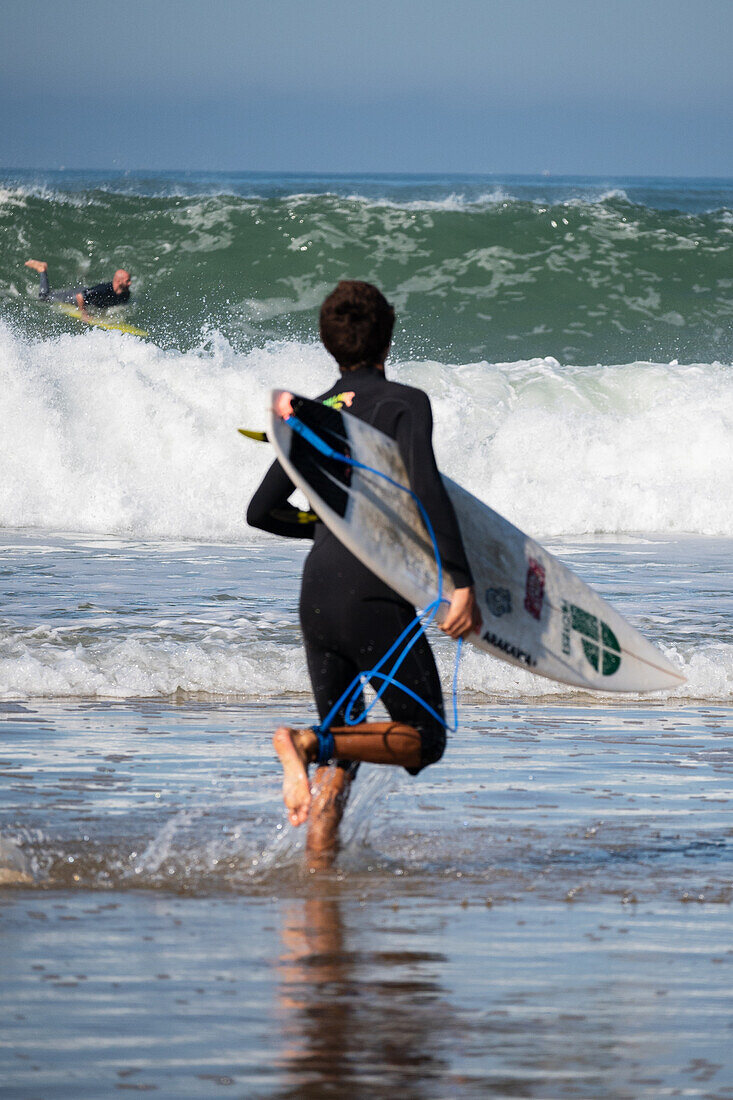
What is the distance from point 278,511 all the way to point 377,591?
40 centimetres

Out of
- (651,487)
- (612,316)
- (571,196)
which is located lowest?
(651,487)

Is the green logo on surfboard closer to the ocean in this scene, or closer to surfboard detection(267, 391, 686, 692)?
surfboard detection(267, 391, 686, 692)

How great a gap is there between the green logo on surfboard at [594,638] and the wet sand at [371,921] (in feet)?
1.70

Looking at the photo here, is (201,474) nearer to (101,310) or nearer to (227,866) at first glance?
(101,310)

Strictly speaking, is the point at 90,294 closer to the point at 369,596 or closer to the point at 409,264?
the point at 409,264

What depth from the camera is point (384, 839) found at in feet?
14.9

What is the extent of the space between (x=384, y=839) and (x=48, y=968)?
1458 mm

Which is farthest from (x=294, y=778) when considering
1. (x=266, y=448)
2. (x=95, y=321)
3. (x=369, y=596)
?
(x=95, y=321)

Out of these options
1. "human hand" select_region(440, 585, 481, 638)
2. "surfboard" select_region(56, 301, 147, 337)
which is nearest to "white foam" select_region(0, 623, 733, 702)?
"human hand" select_region(440, 585, 481, 638)

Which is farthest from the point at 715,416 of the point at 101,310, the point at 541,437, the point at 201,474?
the point at 101,310

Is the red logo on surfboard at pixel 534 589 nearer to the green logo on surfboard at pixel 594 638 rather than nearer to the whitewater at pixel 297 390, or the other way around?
the green logo on surfboard at pixel 594 638

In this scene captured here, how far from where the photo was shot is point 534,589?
4.39 m

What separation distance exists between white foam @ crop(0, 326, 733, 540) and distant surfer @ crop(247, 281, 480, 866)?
7.72 m

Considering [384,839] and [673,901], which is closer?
[673,901]
